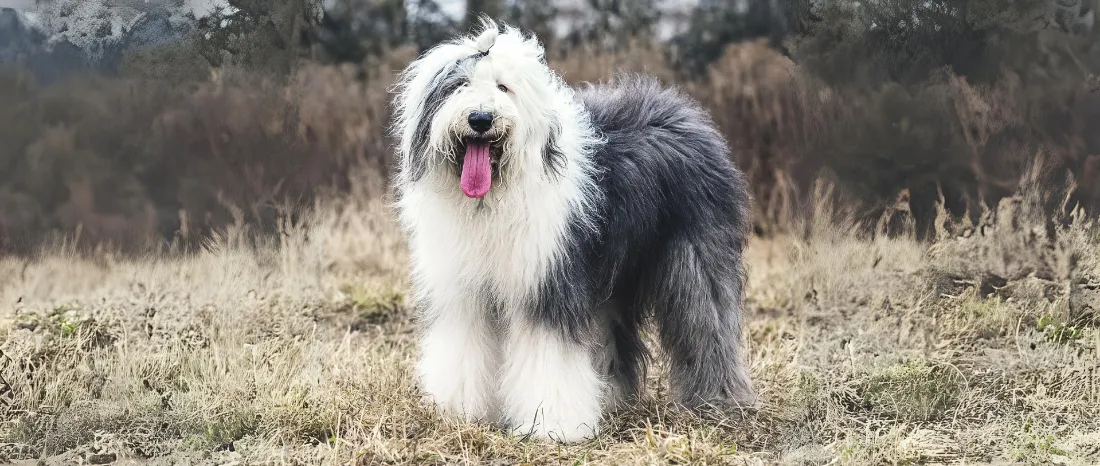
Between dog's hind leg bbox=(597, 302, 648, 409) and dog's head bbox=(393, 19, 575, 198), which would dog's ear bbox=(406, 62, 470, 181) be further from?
dog's hind leg bbox=(597, 302, 648, 409)

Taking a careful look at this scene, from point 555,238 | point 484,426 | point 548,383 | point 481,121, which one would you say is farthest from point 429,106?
point 484,426

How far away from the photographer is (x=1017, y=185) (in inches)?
236

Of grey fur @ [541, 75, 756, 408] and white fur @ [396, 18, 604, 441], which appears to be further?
grey fur @ [541, 75, 756, 408]

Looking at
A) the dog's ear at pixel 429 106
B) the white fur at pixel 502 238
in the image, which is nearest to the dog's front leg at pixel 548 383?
the white fur at pixel 502 238

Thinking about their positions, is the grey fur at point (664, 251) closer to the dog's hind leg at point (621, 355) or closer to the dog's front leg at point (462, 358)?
the dog's hind leg at point (621, 355)

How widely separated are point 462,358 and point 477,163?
3.05ft

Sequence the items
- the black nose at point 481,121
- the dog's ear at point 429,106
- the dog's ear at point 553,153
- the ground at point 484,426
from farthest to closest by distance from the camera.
Result: the ground at point 484,426 → the dog's ear at point 553,153 → the dog's ear at point 429,106 → the black nose at point 481,121

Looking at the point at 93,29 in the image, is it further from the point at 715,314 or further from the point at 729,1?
the point at 729,1

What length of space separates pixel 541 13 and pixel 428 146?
488cm

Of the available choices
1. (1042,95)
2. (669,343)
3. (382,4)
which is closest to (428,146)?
(669,343)

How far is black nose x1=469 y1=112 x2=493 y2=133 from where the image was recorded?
12.7ft

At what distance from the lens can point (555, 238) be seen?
13.7 ft

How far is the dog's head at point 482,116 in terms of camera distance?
3.93m

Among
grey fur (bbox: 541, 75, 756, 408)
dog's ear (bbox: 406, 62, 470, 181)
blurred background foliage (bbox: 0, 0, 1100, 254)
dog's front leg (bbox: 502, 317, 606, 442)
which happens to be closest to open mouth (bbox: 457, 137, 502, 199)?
dog's ear (bbox: 406, 62, 470, 181)
